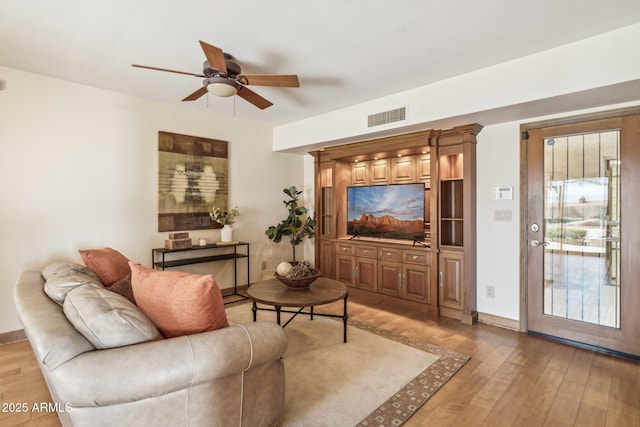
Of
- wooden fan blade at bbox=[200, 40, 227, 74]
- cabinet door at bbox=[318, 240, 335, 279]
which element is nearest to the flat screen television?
cabinet door at bbox=[318, 240, 335, 279]

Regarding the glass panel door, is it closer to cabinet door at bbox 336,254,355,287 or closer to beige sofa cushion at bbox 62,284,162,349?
cabinet door at bbox 336,254,355,287

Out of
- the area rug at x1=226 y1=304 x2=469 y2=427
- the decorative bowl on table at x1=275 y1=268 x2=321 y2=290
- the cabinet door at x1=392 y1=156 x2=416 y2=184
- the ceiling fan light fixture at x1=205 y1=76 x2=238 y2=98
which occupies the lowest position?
the area rug at x1=226 y1=304 x2=469 y2=427

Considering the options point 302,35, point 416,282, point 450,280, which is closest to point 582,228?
point 450,280

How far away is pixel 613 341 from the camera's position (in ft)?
9.87

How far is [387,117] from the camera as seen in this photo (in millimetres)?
3979

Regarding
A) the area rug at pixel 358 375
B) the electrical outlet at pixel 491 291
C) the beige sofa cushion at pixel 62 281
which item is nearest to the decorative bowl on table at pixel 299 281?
the area rug at pixel 358 375

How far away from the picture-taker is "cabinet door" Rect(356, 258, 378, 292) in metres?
4.73

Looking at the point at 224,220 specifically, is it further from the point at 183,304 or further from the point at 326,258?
the point at 183,304

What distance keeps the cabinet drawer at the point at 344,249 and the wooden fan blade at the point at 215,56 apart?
3312mm

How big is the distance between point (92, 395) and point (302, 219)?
15.7ft

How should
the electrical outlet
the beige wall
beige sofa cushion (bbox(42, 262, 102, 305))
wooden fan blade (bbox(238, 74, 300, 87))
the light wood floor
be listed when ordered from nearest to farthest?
beige sofa cushion (bbox(42, 262, 102, 305)) < the light wood floor < wooden fan blade (bbox(238, 74, 300, 87)) < the beige wall < the electrical outlet

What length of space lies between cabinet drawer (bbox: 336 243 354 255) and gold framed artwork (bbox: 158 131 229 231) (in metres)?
1.91

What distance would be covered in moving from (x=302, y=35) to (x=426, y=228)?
308 centimetres

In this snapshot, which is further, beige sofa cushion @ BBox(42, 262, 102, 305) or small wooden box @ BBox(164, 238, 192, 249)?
small wooden box @ BBox(164, 238, 192, 249)
